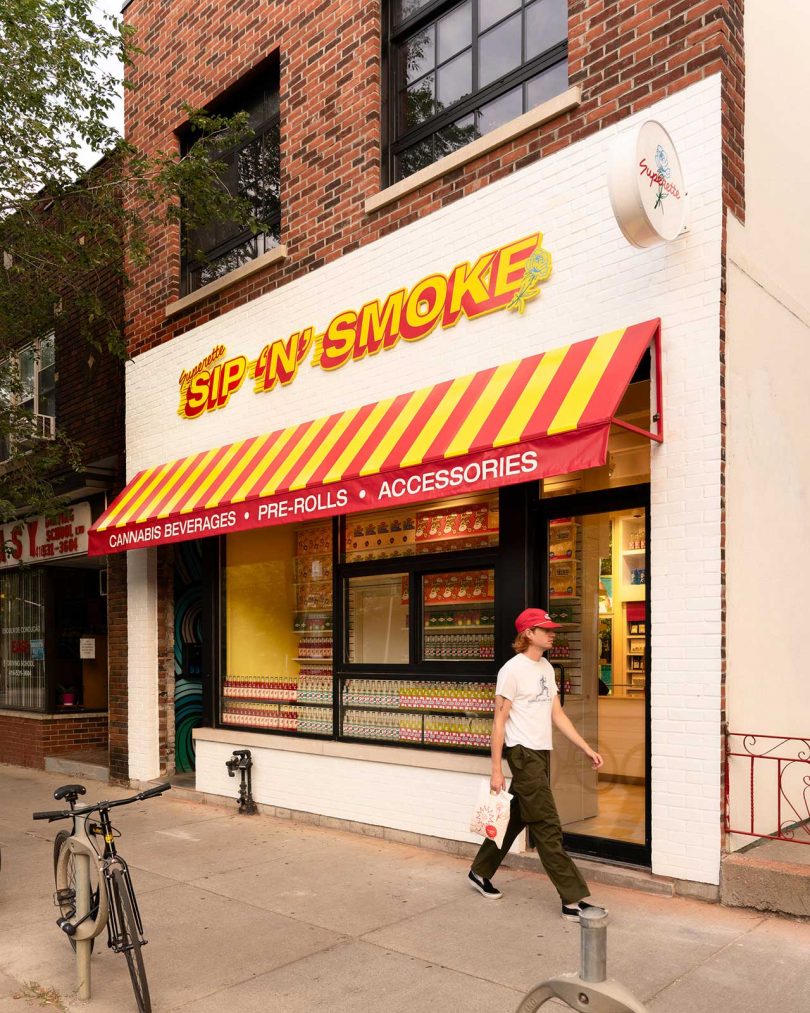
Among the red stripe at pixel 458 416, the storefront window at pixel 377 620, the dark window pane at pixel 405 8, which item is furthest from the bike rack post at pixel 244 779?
the dark window pane at pixel 405 8

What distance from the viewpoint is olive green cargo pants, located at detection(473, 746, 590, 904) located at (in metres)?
5.46

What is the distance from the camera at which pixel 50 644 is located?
42.6 ft

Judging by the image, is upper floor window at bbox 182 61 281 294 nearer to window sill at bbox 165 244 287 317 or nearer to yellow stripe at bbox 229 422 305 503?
window sill at bbox 165 244 287 317

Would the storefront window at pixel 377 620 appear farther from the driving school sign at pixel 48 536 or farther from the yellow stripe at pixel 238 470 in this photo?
the driving school sign at pixel 48 536

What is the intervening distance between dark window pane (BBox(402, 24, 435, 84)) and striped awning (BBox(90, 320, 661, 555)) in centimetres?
311

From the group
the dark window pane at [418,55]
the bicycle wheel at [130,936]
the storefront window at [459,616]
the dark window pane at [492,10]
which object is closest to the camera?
the bicycle wheel at [130,936]

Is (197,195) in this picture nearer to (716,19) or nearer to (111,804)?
(716,19)

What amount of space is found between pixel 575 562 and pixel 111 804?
3.93 metres

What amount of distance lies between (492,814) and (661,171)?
13.1ft

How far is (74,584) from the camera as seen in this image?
13391 mm

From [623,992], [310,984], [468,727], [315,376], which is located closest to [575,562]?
[468,727]

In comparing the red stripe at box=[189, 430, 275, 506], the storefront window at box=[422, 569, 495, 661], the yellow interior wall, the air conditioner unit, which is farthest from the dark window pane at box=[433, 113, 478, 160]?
the air conditioner unit

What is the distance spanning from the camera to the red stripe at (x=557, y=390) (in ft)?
19.3

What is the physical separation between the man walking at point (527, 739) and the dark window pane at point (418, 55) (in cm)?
529
